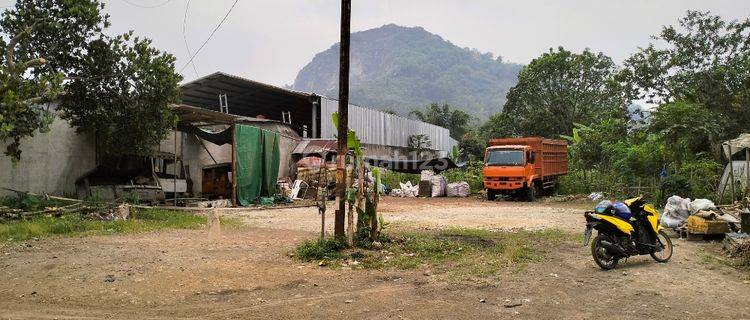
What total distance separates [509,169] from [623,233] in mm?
12189

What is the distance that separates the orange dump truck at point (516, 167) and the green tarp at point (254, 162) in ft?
26.1

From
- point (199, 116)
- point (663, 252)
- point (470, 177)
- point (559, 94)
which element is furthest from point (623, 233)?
point (559, 94)

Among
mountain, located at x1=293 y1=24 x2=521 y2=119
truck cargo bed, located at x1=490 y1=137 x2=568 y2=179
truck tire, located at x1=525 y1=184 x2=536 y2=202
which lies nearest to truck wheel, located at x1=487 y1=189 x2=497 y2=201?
truck tire, located at x1=525 y1=184 x2=536 y2=202

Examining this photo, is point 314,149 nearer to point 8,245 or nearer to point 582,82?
point 8,245

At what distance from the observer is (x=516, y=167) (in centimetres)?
1866

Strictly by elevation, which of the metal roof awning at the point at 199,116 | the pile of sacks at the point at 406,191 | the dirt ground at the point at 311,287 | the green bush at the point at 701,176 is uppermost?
the metal roof awning at the point at 199,116

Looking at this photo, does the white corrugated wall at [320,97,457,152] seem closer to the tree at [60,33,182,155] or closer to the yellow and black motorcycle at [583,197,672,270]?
the tree at [60,33,182,155]

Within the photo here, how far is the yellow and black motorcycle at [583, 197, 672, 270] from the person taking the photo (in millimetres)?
6473

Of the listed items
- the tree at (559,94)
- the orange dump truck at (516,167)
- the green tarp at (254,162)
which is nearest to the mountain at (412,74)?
the tree at (559,94)

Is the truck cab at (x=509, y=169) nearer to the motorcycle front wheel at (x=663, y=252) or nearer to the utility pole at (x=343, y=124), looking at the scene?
the motorcycle front wheel at (x=663, y=252)

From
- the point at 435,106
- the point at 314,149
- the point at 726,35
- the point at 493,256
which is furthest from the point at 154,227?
the point at 435,106

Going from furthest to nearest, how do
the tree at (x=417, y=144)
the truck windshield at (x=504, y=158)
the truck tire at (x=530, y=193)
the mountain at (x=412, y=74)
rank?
the mountain at (x=412, y=74) < the tree at (x=417, y=144) < the truck tire at (x=530, y=193) < the truck windshield at (x=504, y=158)

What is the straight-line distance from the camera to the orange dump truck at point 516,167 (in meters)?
18.6

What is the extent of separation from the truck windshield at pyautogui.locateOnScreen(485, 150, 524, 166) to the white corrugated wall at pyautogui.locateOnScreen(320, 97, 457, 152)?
752 centimetres
